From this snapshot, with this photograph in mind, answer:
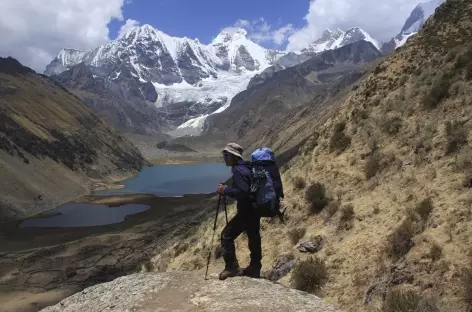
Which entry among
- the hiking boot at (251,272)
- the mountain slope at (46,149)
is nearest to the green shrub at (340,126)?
the hiking boot at (251,272)

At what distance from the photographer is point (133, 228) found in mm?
65562

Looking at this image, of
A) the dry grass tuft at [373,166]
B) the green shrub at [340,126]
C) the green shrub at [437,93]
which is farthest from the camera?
the green shrub at [340,126]

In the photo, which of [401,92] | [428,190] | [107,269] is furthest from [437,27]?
[107,269]

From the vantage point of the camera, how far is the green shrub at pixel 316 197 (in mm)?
15562

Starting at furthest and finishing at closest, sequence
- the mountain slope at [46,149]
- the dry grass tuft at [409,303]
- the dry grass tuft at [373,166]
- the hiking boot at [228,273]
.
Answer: the mountain slope at [46,149] < the dry grass tuft at [373,166] < the hiking boot at [228,273] < the dry grass tuft at [409,303]

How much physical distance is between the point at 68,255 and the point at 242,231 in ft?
148

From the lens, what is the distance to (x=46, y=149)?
12138 centimetres

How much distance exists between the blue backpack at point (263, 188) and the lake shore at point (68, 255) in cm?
2906

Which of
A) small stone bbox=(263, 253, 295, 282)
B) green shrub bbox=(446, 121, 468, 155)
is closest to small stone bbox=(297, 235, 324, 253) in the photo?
small stone bbox=(263, 253, 295, 282)

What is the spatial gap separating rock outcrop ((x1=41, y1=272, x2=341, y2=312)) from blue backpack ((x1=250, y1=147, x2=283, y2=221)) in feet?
5.02

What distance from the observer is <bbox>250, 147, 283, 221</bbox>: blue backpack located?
895 cm

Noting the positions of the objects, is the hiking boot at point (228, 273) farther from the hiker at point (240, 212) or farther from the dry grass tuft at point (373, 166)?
the dry grass tuft at point (373, 166)

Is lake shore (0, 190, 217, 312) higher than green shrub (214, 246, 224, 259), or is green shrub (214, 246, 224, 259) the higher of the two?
green shrub (214, 246, 224, 259)

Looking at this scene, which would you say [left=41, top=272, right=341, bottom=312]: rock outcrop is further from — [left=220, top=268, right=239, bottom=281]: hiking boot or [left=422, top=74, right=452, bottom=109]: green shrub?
[left=422, top=74, right=452, bottom=109]: green shrub
